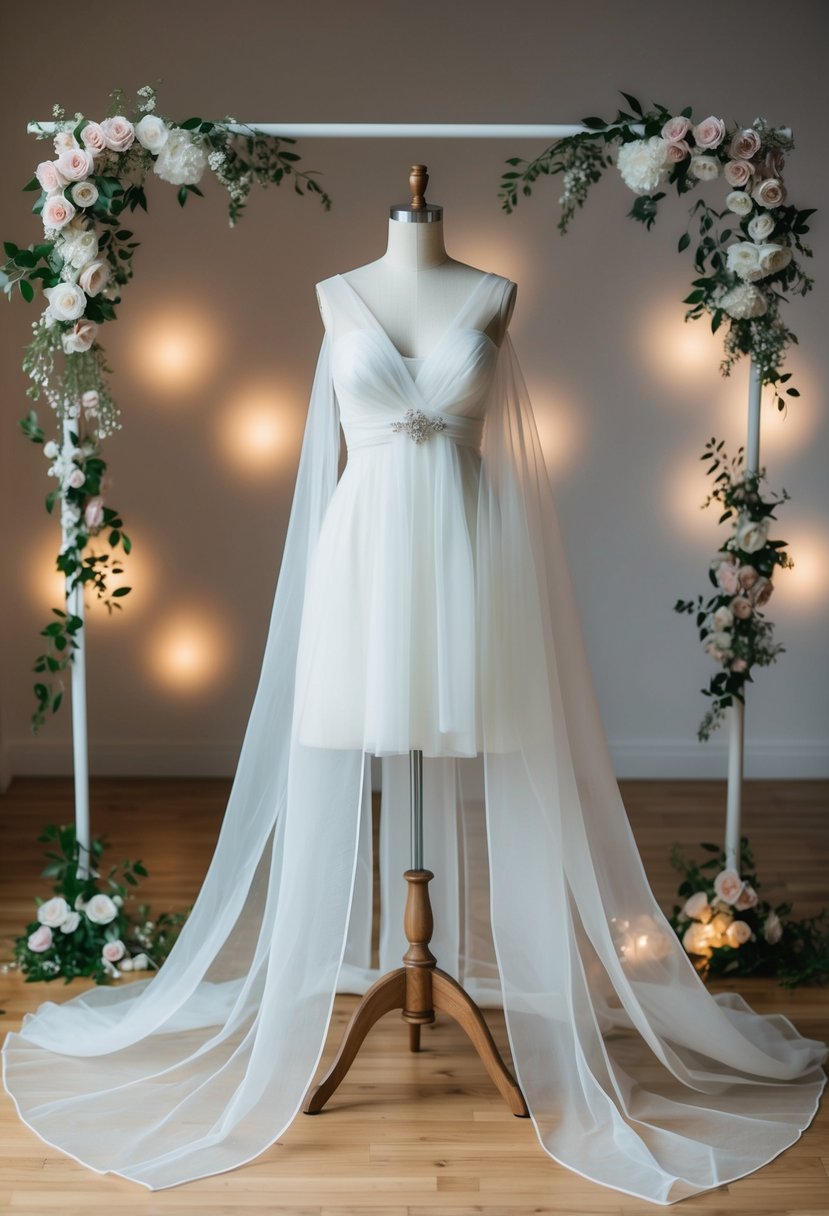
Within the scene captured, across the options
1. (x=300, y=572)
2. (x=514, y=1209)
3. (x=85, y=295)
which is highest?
(x=85, y=295)

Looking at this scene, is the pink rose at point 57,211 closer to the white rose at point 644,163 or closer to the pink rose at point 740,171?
the white rose at point 644,163

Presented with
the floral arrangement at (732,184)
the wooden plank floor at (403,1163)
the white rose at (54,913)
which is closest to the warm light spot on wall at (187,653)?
the wooden plank floor at (403,1163)

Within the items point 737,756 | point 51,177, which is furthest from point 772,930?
point 51,177

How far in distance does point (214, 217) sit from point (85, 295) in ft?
6.40

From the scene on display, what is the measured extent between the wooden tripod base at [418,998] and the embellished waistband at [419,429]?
35.2 inches

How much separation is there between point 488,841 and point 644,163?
1520 millimetres

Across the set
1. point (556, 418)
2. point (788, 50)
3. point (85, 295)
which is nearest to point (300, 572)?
point (85, 295)

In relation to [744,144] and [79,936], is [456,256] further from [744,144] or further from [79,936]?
[79,936]

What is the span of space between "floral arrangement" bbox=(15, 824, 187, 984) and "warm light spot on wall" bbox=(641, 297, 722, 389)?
2.74m

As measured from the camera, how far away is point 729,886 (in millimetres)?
3230

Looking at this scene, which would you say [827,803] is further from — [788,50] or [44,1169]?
[44,1169]

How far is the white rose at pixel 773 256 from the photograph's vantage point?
291cm

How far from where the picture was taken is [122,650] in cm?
493

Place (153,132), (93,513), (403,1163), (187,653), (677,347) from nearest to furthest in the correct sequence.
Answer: (403,1163) < (153,132) < (93,513) < (677,347) < (187,653)
